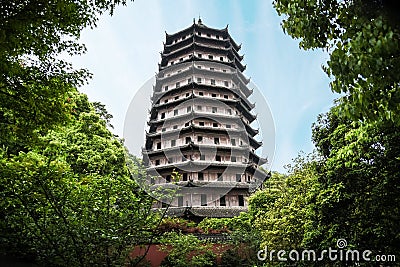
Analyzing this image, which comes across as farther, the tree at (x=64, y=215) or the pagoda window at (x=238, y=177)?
the pagoda window at (x=238, y=177)

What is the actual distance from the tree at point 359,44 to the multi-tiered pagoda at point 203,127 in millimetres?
16076

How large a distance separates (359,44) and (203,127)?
1985cm

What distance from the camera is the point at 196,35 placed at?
86.1 ft

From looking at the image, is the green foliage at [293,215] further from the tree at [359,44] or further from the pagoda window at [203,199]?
the pagoda window at [203,199]

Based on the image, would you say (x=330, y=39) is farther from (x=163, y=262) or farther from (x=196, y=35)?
(x=196, y=35)

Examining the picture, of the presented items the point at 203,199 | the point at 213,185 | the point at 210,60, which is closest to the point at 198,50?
the point at 210,60

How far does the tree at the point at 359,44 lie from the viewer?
2016 millimetres

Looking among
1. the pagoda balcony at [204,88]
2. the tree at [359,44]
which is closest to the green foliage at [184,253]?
the tree at [359,44]

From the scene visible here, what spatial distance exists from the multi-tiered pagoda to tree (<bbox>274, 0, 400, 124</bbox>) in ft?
52.7

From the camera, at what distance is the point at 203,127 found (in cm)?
2197

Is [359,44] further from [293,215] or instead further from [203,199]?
[203,199]

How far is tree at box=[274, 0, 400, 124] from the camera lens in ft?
6.61

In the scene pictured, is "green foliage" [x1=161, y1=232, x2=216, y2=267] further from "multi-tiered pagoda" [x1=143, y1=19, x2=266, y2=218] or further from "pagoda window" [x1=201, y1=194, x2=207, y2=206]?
"pagoda window" [x1=201, y1=194, x2=207, y2=206]

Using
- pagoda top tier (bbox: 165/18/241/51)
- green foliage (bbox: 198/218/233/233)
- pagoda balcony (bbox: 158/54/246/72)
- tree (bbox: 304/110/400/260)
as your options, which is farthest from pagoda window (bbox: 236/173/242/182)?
tree (bbox: 304/110/400/260)
